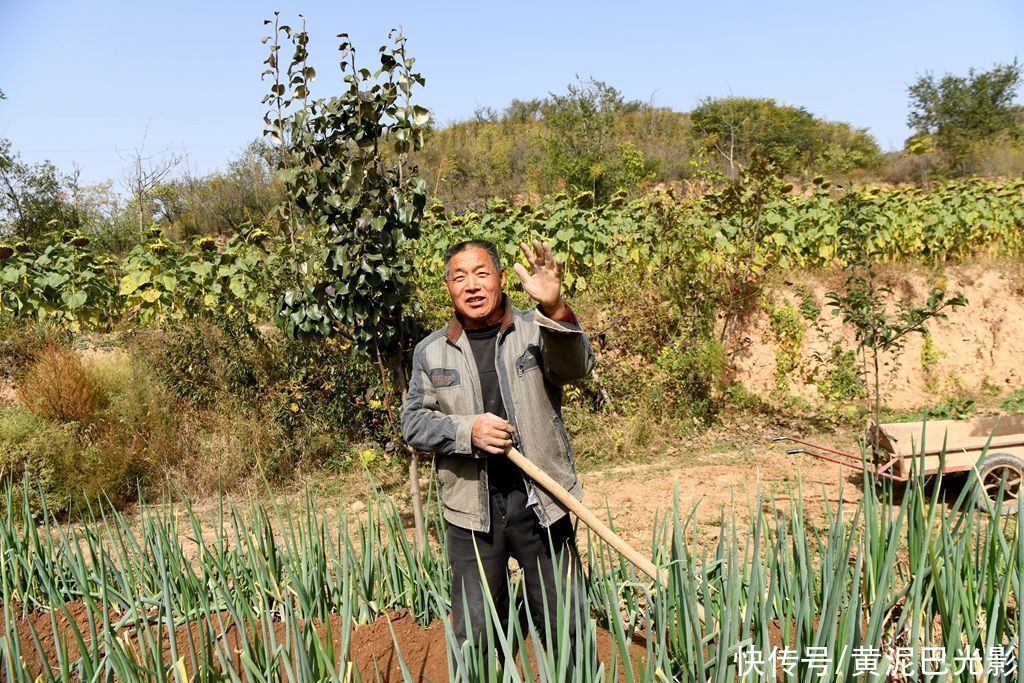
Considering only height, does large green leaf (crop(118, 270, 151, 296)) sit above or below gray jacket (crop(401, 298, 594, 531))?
above

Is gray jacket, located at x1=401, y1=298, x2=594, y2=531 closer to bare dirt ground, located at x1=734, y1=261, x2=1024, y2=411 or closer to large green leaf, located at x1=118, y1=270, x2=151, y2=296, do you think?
bare dirt ground, located at x1=734, y1=261, x2=1024, y2=411

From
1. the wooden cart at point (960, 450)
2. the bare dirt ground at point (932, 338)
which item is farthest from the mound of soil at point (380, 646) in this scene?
the bare dirt ground at point (932, 338)

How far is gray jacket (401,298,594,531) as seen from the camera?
230 cm

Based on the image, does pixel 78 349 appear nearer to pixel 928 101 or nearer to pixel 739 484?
pixel 739 484

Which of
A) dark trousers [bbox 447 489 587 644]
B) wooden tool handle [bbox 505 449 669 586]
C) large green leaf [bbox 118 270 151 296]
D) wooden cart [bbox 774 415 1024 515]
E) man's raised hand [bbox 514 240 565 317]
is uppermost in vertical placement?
large green leaf [bbox 118 270 151 296]

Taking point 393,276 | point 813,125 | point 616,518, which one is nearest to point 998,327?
point 616,518

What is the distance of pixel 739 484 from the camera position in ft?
18.5

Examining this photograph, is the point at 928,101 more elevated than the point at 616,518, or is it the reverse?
the point at 928,101

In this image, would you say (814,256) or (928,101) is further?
(928,101)

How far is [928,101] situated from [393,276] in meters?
35.3

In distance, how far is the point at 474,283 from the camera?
2340mm

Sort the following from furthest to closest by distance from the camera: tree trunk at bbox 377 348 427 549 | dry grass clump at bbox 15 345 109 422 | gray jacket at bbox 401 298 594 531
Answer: dry grass clump at bbox 15 345 109 422, tree trunk at bbox 377 348 427 549, gray jacket at bbox 401 298 594 531

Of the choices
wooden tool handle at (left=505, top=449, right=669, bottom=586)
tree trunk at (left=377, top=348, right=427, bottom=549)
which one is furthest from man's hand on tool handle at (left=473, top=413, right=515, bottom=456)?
tree trunk at (left=377, top=348, right=427, bottom=549)

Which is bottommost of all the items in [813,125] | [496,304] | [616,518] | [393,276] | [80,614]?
[616,518]
